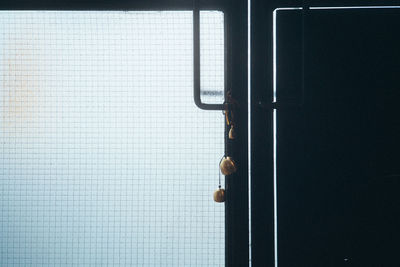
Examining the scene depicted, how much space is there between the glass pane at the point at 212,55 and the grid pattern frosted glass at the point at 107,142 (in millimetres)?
25

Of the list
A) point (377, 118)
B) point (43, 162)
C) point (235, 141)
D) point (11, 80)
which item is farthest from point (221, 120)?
point (11, 80)

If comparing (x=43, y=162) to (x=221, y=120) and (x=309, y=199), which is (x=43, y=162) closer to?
(x=221, y=120)

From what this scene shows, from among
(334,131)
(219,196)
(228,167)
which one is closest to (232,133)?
(228,167)

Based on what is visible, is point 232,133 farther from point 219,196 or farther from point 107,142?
point 107,142

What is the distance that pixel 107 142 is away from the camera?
3.35ft

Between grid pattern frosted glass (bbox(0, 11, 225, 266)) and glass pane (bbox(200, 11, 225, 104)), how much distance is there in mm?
25

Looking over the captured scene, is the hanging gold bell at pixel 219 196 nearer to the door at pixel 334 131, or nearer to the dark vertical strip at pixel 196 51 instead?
the door at pixel 334 131

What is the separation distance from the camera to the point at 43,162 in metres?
1.01

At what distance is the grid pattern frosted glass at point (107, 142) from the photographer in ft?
3.32

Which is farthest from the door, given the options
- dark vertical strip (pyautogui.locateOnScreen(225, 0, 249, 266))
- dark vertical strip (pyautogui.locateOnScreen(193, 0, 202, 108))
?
dark vertical strip (pyautogui.locateOnScreen(193, 0, 202, 108))

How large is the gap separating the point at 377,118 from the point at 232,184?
1.77 feet

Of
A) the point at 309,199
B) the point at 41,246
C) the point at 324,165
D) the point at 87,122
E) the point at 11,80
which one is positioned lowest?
the point at 41,246

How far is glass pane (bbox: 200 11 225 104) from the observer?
99 centimetres

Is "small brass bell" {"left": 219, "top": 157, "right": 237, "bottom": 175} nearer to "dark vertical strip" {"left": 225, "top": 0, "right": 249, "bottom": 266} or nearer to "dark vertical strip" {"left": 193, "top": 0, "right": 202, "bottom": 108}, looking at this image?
"dark vertical strip" {"left": 225, "top": 0, "right": 249, "bottom": 266}
